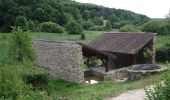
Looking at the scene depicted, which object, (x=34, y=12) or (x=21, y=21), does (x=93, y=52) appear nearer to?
(x=21, y=21)

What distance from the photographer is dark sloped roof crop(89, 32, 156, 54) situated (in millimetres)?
27766

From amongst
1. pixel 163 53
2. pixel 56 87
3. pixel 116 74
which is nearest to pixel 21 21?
pixel 163 53

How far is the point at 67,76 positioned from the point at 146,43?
8117 millimetres

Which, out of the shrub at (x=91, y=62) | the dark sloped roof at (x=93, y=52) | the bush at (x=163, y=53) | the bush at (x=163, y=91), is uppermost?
the bush at (x=163, y=91)

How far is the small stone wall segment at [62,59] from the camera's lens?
23.5 meters

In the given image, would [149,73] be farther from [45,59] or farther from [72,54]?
[45,59]

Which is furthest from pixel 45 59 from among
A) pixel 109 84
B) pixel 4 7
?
pixel 4 7

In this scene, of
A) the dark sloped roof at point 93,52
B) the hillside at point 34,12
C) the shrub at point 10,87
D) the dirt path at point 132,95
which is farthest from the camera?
the hillside at point 34,12

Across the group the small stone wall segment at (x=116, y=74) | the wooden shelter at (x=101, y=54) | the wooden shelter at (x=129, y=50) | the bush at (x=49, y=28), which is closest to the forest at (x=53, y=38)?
the bush at (x=49, y=28)

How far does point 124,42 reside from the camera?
29.7 m

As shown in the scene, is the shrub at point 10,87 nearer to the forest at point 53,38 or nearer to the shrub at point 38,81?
the forest at point 53,38

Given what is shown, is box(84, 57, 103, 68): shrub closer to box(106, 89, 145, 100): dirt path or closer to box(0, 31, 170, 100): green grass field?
box(0, 31, 170, 100): green grass field

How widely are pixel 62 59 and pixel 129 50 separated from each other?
6213 millimetres

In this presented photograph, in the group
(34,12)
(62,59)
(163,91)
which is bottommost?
(62,59)
